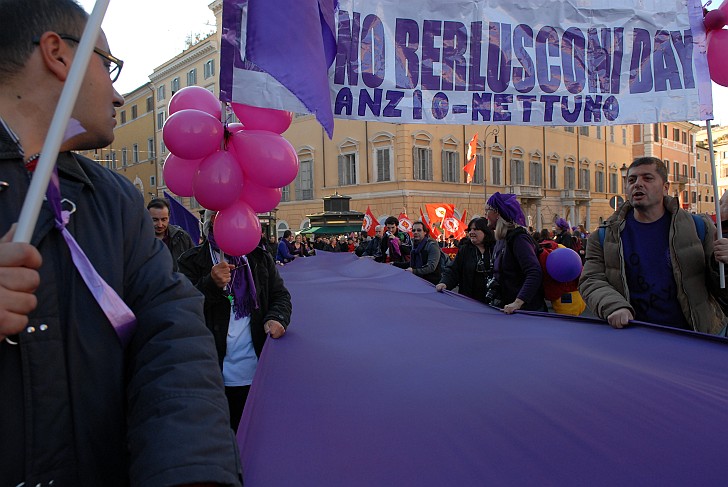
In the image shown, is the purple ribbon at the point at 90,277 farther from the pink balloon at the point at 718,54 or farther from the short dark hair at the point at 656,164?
the pink balloon at the point at 718,54

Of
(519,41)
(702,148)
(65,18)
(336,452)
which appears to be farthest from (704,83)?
(702,148)

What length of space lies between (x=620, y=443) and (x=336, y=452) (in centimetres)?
87

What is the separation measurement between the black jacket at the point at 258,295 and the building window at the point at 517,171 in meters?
36.2

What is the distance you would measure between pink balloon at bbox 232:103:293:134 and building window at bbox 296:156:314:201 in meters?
31.8

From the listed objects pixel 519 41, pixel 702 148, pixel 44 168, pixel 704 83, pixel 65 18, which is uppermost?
pixel 702 148

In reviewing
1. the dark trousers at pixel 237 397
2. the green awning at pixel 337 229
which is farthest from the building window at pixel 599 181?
the dark trousers at pixel 237 397

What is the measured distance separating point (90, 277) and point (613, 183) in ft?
169

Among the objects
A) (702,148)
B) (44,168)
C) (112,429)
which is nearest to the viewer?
(44,168)

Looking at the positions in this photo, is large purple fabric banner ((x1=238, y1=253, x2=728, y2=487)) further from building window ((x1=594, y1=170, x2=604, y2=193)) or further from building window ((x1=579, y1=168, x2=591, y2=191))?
building window ((x1=594, y1=170, x2=604, y2=193))

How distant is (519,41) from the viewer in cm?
367

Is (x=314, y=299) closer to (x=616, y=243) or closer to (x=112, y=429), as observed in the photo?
(x=616, y=243)

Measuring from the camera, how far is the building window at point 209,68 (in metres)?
40.6

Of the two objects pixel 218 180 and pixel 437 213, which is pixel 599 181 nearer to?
pixel 437 213

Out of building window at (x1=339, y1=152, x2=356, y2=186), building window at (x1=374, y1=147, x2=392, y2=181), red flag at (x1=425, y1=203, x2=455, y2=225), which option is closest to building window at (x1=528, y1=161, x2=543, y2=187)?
building window at (x1=374, y1=147, x2=392, y2=181)
